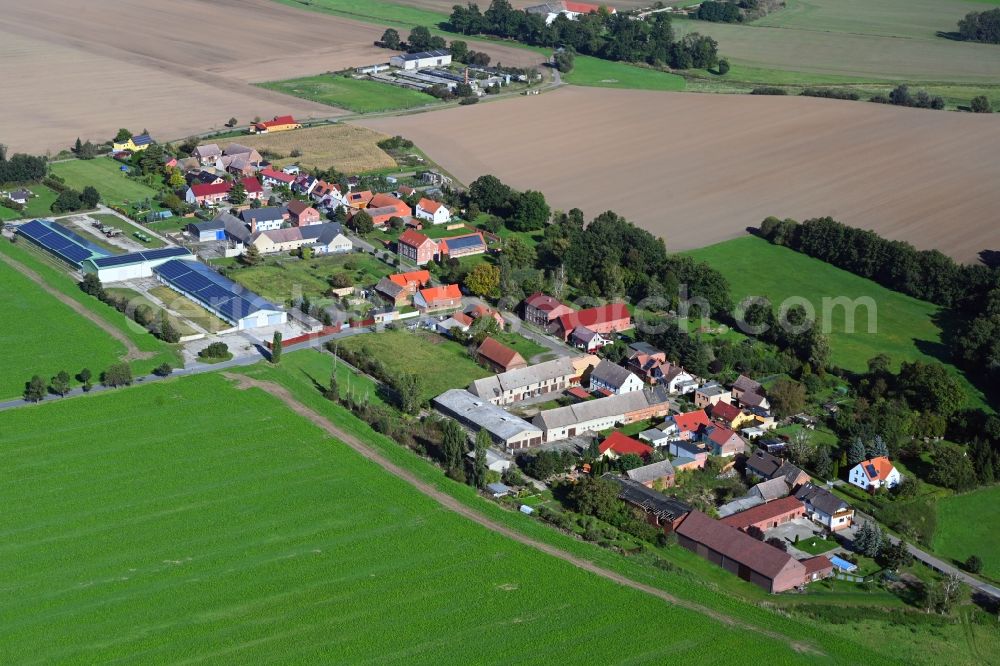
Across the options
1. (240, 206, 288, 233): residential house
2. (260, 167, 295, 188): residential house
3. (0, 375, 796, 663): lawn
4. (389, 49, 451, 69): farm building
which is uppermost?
(389, 49, 451, 69): farm building

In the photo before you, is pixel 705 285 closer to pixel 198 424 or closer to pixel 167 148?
pixel 198 424

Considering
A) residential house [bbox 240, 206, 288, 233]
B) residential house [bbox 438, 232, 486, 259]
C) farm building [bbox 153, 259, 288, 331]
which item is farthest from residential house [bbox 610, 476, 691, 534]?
residential house [bbox 240, 206, 288, 233]

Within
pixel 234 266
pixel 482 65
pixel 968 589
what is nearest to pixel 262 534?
pixel 968 589

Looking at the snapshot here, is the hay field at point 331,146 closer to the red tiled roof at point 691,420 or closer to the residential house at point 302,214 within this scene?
the residential house at point 302,214

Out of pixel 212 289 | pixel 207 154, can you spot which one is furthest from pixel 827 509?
pixel 207 154

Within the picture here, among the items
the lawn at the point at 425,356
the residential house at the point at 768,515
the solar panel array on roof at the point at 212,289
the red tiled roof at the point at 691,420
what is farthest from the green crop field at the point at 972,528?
the solar panel array on roof at the point at 212,289

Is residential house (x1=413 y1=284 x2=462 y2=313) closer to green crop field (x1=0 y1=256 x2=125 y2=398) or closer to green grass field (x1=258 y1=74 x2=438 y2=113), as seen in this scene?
green crop field (x1=0 y1=256 x2=125 y2=398)
